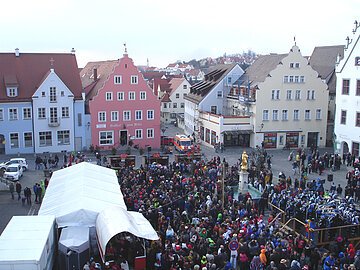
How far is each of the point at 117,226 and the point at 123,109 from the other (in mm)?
32404

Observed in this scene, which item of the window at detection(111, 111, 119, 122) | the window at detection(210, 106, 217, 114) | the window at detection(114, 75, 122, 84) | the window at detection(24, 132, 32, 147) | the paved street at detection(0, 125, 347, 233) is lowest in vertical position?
the paved street at detection(0, 125, 347, 233)

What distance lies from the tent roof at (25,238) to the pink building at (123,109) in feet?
98.1

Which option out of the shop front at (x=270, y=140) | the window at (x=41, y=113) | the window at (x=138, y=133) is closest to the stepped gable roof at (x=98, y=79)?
the window at (x=41, y=113)

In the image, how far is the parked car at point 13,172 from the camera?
109 ft

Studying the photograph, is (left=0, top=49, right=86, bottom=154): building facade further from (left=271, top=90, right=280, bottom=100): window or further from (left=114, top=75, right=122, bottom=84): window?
(left=271, top=90, right=280, bottom=100): window

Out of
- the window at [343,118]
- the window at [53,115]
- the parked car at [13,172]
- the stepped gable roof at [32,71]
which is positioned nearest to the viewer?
the parked car at [13,172]

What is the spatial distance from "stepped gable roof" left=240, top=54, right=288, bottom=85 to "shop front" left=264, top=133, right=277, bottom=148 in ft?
19.5

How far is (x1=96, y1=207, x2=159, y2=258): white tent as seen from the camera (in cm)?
1705

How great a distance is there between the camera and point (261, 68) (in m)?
52.4

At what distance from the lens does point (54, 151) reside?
46.3 metres

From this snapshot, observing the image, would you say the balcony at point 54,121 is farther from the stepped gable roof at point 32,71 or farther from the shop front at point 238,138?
the shop front at point 238,138

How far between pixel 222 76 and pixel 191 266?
41979mm

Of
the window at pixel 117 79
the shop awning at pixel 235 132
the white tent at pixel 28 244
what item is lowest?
the white tent at pixel 28 244

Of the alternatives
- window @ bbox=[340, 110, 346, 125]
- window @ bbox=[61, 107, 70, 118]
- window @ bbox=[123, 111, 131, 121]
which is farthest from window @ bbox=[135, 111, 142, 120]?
window @ bbox=[340, 110, 346, 125]
